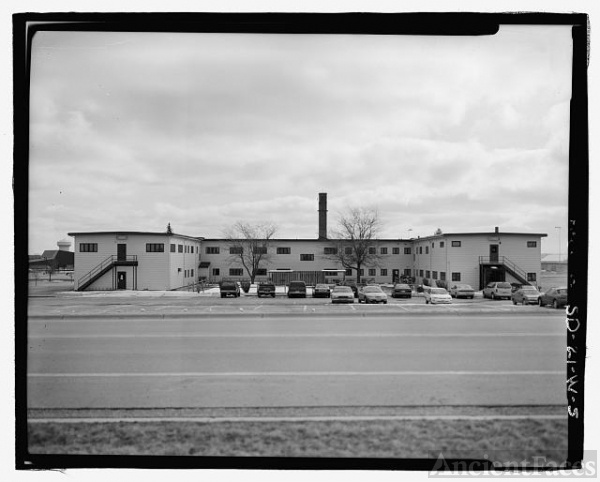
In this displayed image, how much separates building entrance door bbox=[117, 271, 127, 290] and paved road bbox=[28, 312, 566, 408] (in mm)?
24269

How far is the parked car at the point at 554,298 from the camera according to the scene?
19.7 meters

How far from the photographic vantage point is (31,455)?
4.23m

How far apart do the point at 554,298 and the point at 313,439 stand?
19.9 m

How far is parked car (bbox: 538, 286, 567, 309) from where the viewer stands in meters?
19.7

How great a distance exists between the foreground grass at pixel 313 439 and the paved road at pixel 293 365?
2.42ft

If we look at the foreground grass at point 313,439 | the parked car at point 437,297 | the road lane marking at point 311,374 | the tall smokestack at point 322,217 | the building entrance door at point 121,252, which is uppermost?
the tall smokestack at point 322,217

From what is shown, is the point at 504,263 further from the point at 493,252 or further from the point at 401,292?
the point at 401,292

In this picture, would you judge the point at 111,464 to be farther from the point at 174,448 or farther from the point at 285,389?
the point at 285,389

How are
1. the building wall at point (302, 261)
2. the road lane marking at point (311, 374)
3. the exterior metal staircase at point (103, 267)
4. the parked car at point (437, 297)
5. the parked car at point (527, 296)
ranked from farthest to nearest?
the building wall at point (302, 261) → the exterior metal staircase at point (103, 267) → the parked car at point (437, 297) → the parked car at point (527, 296) → the road lane marking at point (311, 374)

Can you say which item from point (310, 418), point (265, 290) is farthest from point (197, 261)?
point (310, 418)

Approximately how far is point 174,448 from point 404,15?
478 cm

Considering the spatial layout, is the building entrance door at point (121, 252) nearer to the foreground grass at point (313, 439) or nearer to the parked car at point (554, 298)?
the parked car at point (554, 298)

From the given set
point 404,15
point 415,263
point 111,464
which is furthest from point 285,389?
point 415,263

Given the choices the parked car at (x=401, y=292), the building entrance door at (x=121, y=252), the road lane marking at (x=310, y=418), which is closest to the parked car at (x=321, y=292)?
the parked car at (x=401, y=292)
